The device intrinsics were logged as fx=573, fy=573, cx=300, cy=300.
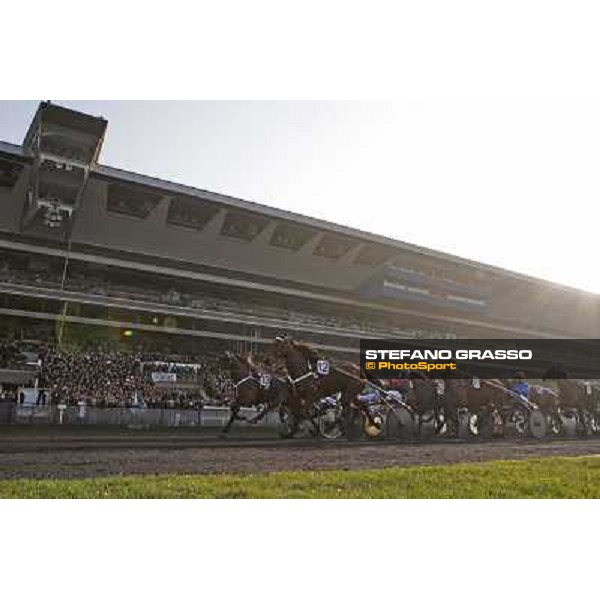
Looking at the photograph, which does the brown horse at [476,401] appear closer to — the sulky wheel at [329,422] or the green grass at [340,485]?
the sulky wheel at [329,422]

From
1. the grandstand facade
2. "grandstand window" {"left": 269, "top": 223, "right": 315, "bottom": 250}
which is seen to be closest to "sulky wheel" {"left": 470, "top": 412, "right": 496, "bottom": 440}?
the grandstand facade

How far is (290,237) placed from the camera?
39562 millimetres

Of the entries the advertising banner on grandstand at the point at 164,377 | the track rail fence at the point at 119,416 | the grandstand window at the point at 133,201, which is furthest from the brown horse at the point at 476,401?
the grandstand window at the point at 133,201

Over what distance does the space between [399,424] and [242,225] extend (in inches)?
895

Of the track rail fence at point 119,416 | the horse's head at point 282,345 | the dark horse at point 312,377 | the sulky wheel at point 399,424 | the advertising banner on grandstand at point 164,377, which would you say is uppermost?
the horse's head at point 282,345

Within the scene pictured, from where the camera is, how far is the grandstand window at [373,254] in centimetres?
3834

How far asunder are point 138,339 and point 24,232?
33.8 ft

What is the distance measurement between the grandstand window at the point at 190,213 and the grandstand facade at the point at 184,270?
8cm

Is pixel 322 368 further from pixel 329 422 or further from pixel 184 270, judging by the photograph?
pixel 184 270

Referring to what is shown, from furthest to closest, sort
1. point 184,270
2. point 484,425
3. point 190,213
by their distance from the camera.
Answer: point 190,213, point 184,270, point 484,425

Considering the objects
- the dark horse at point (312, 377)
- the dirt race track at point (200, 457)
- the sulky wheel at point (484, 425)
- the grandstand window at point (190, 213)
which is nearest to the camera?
the dirt race track at point (200, 457)

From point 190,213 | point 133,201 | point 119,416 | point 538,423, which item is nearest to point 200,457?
point 119,416

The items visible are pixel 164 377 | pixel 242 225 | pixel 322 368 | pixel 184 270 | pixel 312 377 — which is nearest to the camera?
pixel 312 377

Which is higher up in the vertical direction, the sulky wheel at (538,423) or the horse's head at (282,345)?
the horse's head at (282,345)
